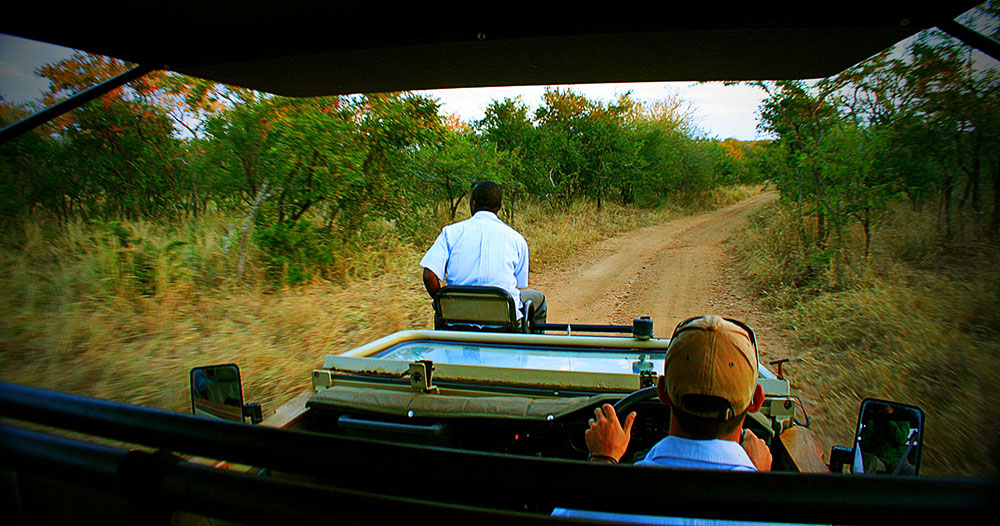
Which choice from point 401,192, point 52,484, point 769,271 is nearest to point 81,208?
point 401,192

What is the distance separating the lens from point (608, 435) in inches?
55.3

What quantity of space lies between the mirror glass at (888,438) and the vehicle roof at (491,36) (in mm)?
1050

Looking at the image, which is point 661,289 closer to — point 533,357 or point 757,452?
point 533,357

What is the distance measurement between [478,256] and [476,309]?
64 centimetres

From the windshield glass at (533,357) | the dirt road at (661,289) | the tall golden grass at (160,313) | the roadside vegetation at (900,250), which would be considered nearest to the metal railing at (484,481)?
the windshield glass at (533,357)

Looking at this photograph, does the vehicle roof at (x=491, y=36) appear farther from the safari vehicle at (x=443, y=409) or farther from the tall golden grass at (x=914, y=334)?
the tall golden grass at (x=914, y=334)

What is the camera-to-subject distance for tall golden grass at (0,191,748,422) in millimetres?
3652

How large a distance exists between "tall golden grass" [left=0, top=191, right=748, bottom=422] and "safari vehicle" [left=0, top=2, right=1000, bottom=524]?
230cm

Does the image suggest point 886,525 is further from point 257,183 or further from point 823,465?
point 257,183

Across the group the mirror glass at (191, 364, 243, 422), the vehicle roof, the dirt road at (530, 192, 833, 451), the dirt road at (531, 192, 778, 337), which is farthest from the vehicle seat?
the dirt road at (531, 192, 778, 337)

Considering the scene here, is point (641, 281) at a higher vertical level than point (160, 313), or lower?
lower

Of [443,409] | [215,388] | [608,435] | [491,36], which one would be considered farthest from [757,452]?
[215,388]

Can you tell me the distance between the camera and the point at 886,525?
0.52m

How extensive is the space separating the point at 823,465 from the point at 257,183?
694 cm
